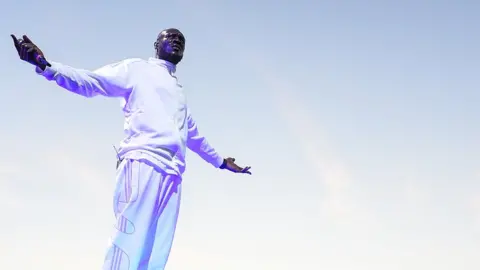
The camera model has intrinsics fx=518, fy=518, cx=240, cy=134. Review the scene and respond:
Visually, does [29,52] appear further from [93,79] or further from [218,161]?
[218,161]

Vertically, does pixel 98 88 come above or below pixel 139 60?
below

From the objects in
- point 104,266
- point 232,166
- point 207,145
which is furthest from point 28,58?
point 232,166

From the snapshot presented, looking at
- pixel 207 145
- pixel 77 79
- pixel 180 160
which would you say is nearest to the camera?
pixel 77 79

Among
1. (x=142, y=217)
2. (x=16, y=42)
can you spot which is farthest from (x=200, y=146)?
(x=16, y=42)

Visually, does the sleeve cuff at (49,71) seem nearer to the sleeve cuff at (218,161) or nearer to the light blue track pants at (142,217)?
the light blue track pants at (142,217)

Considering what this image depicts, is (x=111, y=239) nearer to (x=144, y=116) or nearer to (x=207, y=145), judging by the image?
(x=144, y=116)

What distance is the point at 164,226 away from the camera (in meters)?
5.78

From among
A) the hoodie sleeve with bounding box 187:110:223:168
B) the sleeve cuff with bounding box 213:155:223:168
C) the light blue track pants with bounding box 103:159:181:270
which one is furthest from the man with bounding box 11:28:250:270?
the sleeve cuff with bounding box 213:155:223:168

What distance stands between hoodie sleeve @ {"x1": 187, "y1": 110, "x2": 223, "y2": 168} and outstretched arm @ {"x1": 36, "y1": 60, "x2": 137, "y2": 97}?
1138mm

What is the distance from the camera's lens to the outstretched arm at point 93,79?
5264 millimetres

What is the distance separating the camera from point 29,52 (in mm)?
5035

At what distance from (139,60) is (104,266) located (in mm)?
2447

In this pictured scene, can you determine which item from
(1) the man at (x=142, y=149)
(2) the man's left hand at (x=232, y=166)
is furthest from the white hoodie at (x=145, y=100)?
(2) the man's left hand at (x=232, y=166)

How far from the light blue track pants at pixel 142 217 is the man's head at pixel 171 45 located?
151 cm
